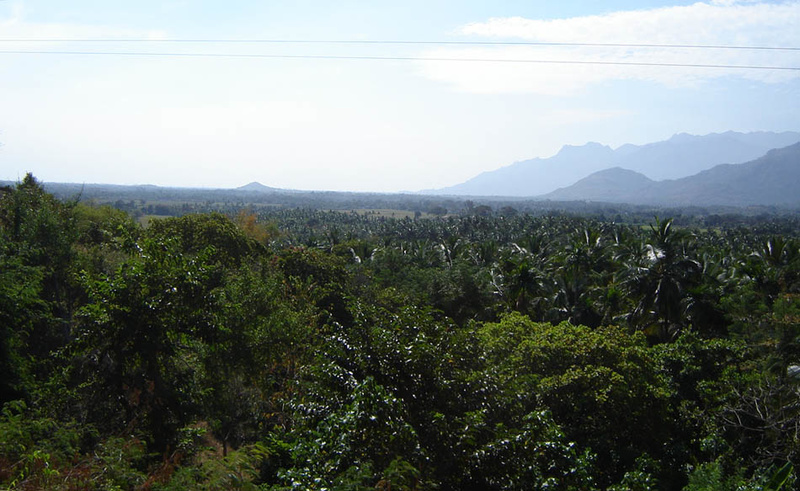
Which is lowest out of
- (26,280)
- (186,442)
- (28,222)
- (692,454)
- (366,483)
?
(692,454)

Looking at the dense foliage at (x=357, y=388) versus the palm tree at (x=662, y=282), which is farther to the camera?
the palm tree at (x=662, y=282)

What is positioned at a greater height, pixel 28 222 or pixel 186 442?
pixel 28 222

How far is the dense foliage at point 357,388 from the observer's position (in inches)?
287

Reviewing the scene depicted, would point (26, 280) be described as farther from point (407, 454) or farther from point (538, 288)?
point (538, 288)

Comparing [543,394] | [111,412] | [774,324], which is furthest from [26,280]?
[774,324]

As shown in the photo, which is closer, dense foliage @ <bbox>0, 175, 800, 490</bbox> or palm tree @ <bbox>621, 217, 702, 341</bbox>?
dense foliage @ <bbox>0, 175, 800, 490</bbox>

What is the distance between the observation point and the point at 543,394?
11.5 meters

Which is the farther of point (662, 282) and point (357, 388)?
point (662, 282)

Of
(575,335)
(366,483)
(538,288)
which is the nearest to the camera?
(366,483)

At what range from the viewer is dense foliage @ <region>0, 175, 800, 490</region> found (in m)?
Result: 7.30

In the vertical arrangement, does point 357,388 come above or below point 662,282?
above

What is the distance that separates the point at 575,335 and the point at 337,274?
16.9 m

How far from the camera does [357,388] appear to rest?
24.1 feet

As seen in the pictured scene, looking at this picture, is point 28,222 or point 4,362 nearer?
point 4,362
